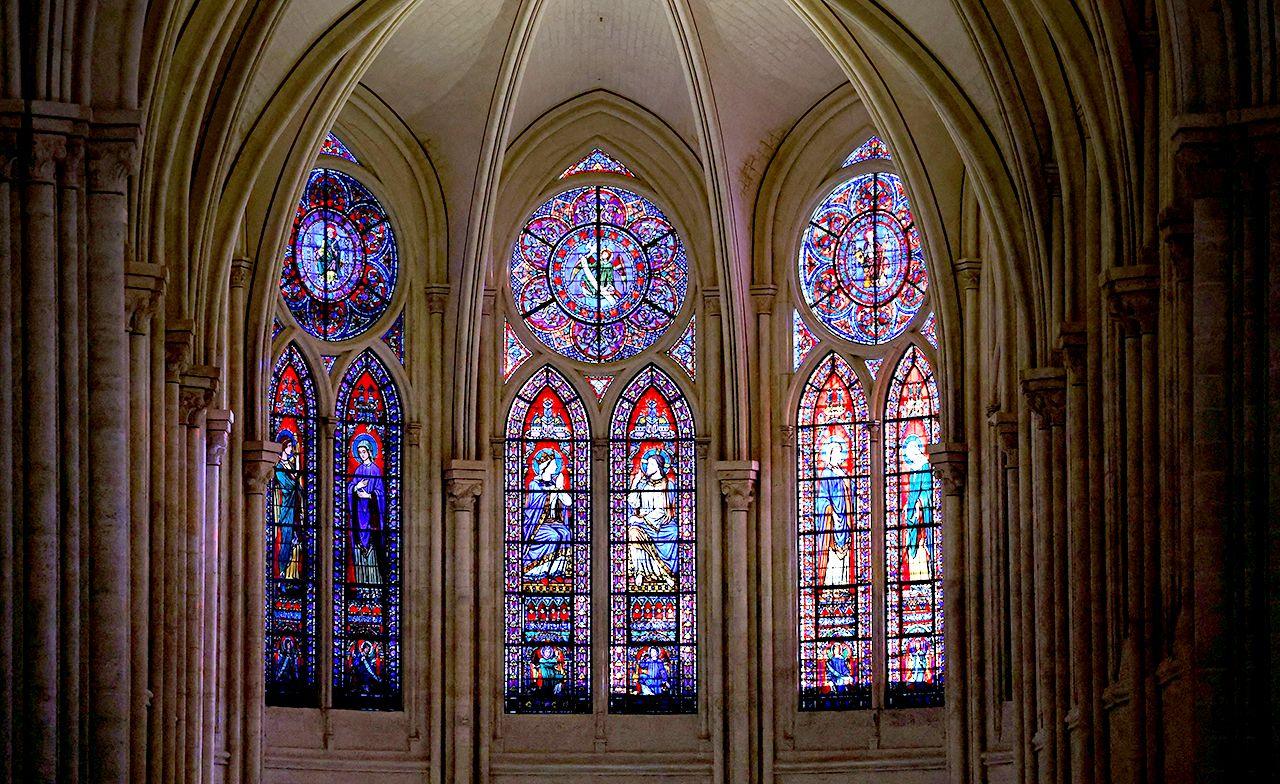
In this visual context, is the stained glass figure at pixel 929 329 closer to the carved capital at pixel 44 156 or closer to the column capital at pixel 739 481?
the column capital at pixel 739 481

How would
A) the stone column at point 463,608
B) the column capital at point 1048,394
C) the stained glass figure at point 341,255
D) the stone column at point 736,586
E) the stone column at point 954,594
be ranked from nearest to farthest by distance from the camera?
1. the column capital at point 1048,394
2. the stone column at point 954,594
3. the stone column at point 463,608
4. the stone column at point 736,586
5. the stained glass figure at point 341,255

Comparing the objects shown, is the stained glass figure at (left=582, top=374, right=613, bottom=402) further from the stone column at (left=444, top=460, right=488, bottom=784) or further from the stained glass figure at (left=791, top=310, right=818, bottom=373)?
the stained glass figure at (left=791, top=310, right=818, bottom=373)

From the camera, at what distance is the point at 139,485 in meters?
20.2

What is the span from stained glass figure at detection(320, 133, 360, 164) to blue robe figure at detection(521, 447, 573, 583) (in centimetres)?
396

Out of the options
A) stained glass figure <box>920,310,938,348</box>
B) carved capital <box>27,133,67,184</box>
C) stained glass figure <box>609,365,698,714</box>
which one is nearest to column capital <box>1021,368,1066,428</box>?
stained glass figure <box>920,310,938,348</box>

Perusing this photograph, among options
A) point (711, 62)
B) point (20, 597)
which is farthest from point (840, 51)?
point (20, 597)

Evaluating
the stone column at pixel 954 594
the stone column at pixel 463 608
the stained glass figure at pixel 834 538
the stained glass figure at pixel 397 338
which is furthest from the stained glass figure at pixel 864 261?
the stained glass figure at pixel 397 338

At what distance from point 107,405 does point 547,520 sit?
41.2ft

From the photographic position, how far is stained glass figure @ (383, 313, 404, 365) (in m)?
30.5

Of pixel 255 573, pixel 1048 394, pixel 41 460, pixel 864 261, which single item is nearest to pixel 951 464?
pixel 864 261

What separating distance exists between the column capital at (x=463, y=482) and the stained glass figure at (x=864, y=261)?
4.18 metres

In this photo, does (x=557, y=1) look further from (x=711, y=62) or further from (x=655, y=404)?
(x=655, y=404)

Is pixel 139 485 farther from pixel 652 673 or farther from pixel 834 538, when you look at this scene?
pixel 834 538

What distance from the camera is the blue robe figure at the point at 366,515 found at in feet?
98.3
